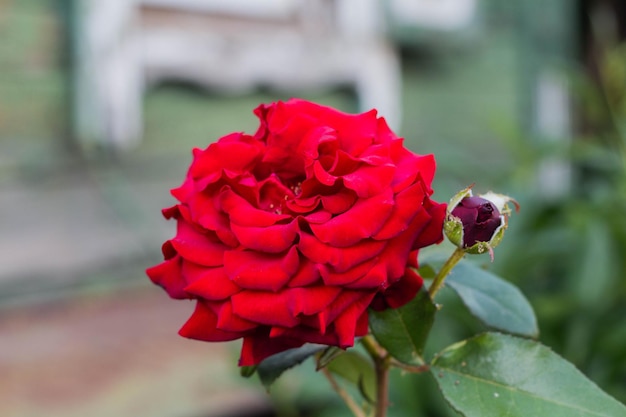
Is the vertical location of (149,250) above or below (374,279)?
below

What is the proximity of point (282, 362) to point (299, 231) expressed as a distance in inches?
5.7

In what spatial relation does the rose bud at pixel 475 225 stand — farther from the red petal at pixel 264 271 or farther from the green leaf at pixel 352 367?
the green leaf at pixel 352 367

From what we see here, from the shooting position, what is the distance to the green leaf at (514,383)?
0.45 metres

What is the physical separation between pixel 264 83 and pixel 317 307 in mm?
2087

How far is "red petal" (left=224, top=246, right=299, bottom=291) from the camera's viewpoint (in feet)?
1.36

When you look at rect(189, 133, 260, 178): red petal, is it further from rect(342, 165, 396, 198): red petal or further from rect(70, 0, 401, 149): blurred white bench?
rect(70, 0, 401, 149): blurred white bench

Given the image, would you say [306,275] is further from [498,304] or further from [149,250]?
[149,250]

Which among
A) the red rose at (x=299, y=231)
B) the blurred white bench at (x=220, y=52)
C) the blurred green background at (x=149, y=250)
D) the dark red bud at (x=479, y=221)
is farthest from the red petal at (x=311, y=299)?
the blurred white bench at (x=220, y=52)

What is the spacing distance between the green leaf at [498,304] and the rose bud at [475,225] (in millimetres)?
109

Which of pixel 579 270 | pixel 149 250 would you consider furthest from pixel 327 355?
pixel 149 250

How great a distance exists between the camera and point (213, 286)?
16.9 inches

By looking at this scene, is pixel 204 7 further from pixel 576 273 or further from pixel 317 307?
pixel 317 307

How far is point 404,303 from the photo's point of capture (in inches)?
18.8

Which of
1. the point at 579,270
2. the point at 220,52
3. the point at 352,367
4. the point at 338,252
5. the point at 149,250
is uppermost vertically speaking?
the point at 338,252
